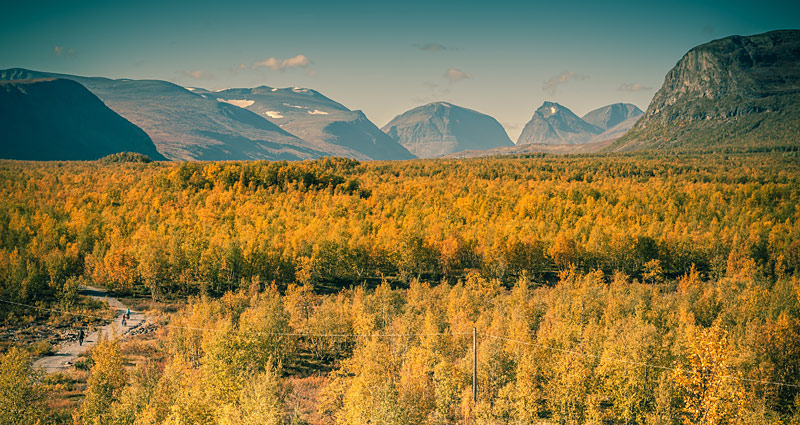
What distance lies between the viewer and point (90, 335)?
6259 cm

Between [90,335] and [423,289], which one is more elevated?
[423,289]

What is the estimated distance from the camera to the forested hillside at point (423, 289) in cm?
3694

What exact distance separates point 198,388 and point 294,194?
368ft

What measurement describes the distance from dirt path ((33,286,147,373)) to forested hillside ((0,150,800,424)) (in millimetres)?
3915

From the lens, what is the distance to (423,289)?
234 feet

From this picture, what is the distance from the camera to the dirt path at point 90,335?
52.3m

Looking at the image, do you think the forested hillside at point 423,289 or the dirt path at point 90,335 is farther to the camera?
the dirt path at point 90,335

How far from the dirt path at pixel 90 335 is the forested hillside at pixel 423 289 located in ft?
12.8

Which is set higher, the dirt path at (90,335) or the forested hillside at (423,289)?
the forested hillside at (423,289)

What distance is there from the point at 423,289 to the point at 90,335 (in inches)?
1815

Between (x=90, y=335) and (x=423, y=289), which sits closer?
(x=90, y=335)

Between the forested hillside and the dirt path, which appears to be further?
the dirt path

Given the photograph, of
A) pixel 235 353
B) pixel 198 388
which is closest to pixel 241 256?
pixel 235 353

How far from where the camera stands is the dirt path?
52281 millimetres
